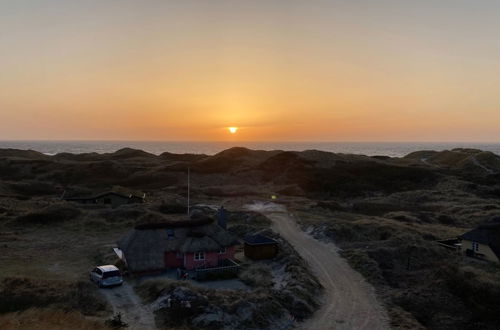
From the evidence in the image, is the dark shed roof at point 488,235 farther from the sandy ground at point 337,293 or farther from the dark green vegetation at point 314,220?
the sandy ground at point 337,293

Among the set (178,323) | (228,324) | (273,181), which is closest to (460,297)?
(228,324)

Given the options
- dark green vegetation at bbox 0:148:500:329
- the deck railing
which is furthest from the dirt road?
the deck railing

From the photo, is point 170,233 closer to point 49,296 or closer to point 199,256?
point 199,256

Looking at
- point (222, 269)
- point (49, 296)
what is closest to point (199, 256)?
point (222, 269)

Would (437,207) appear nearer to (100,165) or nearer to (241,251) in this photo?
(241,251)

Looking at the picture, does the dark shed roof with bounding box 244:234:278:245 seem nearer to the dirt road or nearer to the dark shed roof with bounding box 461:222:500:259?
the dirt road
